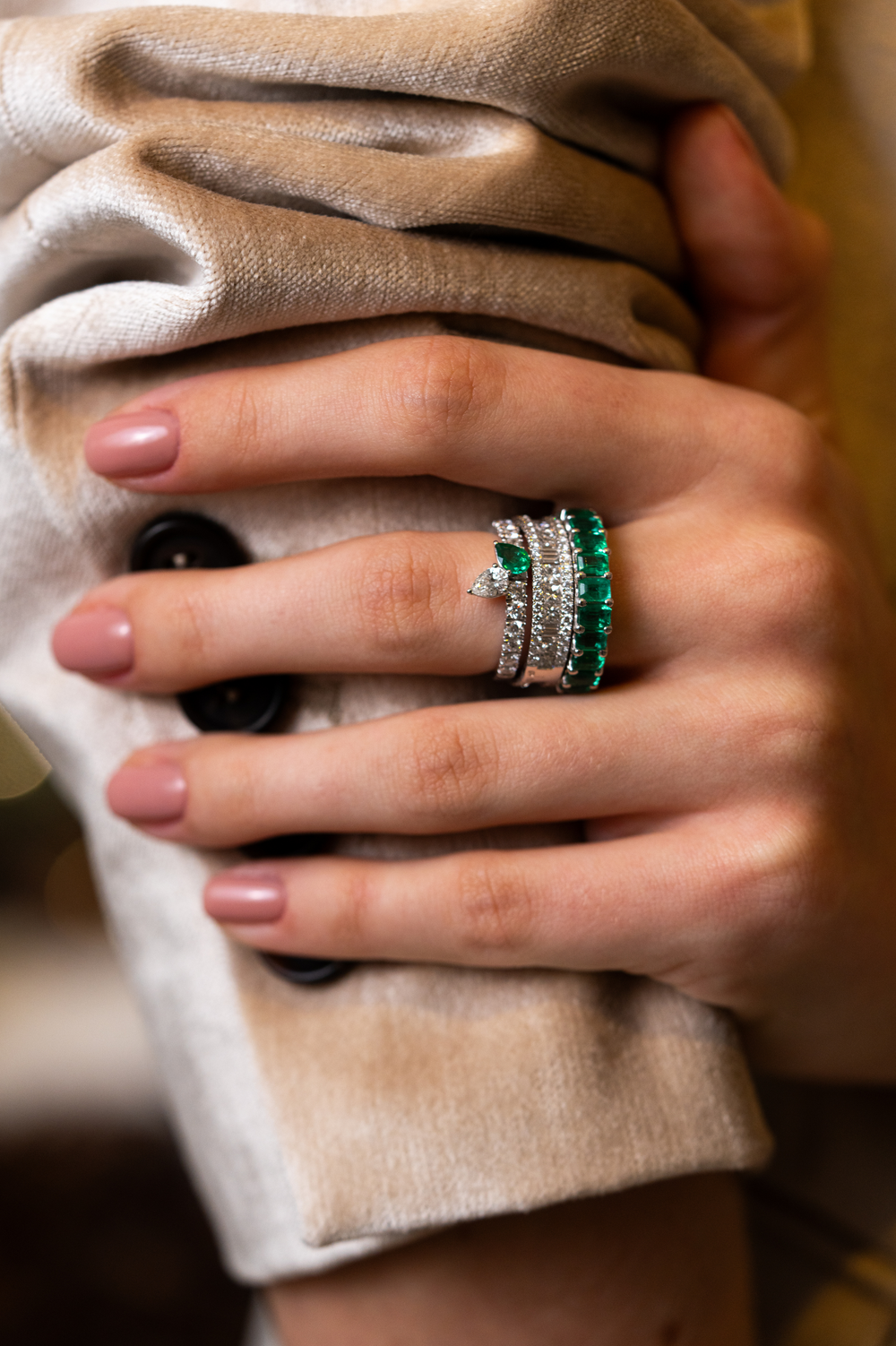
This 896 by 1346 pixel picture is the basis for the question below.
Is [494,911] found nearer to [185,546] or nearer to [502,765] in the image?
[502,765]

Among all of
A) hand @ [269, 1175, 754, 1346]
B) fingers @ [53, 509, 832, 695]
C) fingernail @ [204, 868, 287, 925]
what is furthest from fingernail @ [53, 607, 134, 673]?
hand @ [269, 1175, 754, 1346]

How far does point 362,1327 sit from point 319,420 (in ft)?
1.62

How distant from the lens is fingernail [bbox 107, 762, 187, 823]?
48 cm

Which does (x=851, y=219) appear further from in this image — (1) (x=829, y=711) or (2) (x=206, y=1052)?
(2) (x=206, y=1052)

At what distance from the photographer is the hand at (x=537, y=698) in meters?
0.44

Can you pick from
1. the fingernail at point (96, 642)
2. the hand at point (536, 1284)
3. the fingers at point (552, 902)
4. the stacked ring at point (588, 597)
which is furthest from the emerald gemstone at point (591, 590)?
the hand at point (536, 1284)

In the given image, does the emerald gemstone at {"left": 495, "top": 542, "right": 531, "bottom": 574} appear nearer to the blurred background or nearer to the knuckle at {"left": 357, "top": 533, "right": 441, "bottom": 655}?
the knuckle at {"left": 357, "top": 533, "right": 441, "bottom": 655}

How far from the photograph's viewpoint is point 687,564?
18.6 inches

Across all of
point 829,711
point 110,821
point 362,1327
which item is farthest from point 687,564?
point 362,1327

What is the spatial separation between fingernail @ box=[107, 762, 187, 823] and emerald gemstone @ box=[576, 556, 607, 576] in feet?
0.75

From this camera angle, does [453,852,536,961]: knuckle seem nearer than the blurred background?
Yes

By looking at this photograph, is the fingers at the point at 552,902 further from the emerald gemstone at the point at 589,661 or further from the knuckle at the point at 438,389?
the knuckle at the point at 438,389

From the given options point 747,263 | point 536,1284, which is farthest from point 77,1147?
point 747,263

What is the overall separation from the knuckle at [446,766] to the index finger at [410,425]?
0.12 metres
